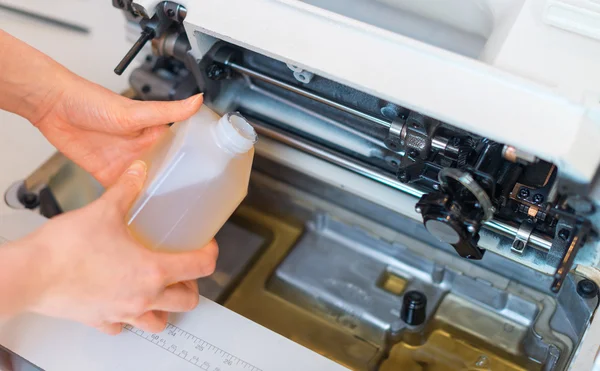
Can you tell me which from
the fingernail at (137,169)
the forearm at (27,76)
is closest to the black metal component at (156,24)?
the forearm at (27,76)

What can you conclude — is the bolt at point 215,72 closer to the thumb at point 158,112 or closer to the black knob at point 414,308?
the thumb at point 158,112

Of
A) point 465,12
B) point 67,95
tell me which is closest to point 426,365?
point 465,12

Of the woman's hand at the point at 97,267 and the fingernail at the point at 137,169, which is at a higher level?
the fingernail at the point at 137,169

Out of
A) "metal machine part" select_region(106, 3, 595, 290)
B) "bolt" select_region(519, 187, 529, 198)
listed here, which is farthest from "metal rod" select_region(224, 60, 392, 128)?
"bolt" select_region(519, 187, 529, 198)

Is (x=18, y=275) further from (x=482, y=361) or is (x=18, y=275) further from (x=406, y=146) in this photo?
(x=482, y=361)

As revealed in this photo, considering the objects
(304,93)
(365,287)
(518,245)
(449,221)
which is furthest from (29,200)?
(518,245)

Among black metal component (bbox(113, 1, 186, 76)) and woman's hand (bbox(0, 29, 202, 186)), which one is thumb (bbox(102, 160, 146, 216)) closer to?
woman's hand (bbox(0, 29, 202, 186))

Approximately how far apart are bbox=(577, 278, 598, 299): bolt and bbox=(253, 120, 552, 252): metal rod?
12 centimetres

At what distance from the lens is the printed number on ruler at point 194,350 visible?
951mm

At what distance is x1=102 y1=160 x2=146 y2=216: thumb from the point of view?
880mm

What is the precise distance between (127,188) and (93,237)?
4.0 inches

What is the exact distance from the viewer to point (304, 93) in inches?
41.5

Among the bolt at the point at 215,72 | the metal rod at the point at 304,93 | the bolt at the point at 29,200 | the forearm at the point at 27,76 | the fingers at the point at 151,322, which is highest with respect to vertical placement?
the metal rod at the point at 304,93

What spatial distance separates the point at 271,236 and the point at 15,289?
0.60m
